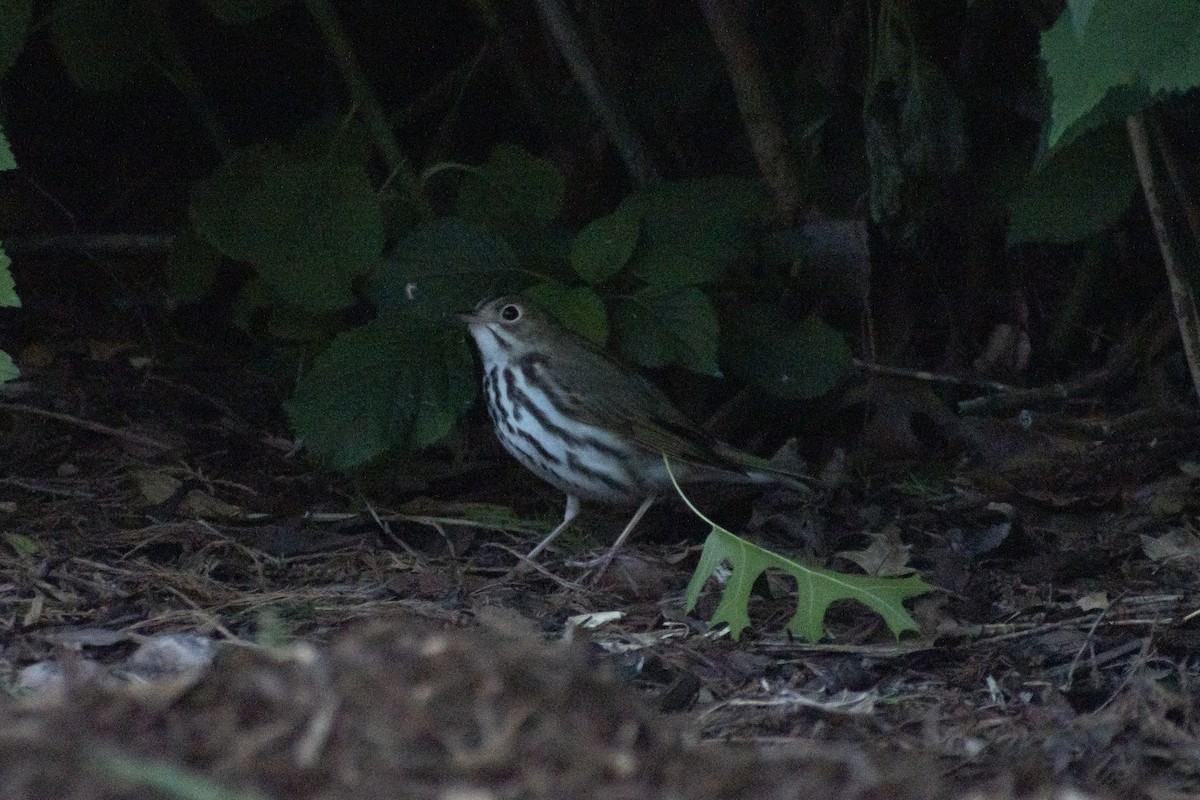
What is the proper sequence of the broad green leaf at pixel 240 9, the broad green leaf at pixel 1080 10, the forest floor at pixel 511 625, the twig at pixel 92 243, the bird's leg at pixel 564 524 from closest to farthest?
the forest floor at pixel 511 625
the broad green leaf at pixel 1080 10
the bird's leg at pixel 564 524
the broad green leaf at pixel 240 9
the twig at pixel 92 243

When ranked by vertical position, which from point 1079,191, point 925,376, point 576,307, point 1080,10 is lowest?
point 925,376

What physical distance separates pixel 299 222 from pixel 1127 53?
8.01 ft

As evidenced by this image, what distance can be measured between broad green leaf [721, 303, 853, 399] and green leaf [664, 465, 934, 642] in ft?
4.21

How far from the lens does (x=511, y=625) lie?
3562 mm

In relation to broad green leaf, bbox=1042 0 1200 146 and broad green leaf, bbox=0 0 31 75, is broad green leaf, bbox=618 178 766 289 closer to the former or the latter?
broad green leaf, bbox=0 0 31 75

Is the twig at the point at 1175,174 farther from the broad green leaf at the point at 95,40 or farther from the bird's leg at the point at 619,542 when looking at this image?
the broad green leaf at the point at 95,40

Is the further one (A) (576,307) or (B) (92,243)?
(B) (92,243)

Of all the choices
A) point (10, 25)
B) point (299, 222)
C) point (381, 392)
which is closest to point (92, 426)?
point (299, 222)

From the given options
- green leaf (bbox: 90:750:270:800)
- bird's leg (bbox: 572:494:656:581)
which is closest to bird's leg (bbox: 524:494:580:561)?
bird's leg (bbox: 572:494:656:581)

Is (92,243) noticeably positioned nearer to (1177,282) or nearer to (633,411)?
(633,411)

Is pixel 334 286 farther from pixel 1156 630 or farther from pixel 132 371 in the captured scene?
pixel 1156 630

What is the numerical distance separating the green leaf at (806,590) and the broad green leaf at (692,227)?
1137 mm

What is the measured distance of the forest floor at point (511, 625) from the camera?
2.00 meters

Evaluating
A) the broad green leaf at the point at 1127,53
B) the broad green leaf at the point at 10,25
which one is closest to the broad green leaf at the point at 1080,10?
the broad green leaf at the point at 1127,53
